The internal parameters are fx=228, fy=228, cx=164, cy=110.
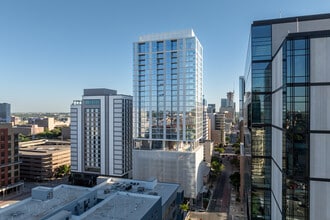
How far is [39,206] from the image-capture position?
29.1 meters

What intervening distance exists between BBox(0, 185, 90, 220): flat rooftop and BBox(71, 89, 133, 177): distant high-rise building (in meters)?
39.2

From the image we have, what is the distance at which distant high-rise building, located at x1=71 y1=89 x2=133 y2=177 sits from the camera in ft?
245

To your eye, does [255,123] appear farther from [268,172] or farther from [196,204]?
[196,204]

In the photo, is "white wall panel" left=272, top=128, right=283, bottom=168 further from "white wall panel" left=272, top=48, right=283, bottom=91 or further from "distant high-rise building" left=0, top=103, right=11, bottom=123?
"distant high-rise building" left=0, top=103, right=11, bottom=123

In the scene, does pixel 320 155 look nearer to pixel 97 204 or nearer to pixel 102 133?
pixel 97 204

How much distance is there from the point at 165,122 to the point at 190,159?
11863mm

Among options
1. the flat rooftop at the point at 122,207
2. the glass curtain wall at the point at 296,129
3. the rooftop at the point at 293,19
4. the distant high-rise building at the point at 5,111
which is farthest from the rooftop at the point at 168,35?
the distant high-rise building at the point at 5,111

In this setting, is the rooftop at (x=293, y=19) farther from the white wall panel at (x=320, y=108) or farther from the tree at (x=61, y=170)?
the tree at (x=61, y=170)

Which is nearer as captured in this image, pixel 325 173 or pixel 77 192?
pixel 325 173

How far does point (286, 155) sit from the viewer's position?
18.2 metres

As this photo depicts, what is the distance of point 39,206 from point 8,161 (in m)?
47.2

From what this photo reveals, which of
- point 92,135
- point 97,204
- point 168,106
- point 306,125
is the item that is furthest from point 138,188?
point 92,135

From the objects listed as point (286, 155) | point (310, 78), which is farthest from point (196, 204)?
point (310, 78)

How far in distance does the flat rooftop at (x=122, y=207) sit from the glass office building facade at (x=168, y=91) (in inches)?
1198
